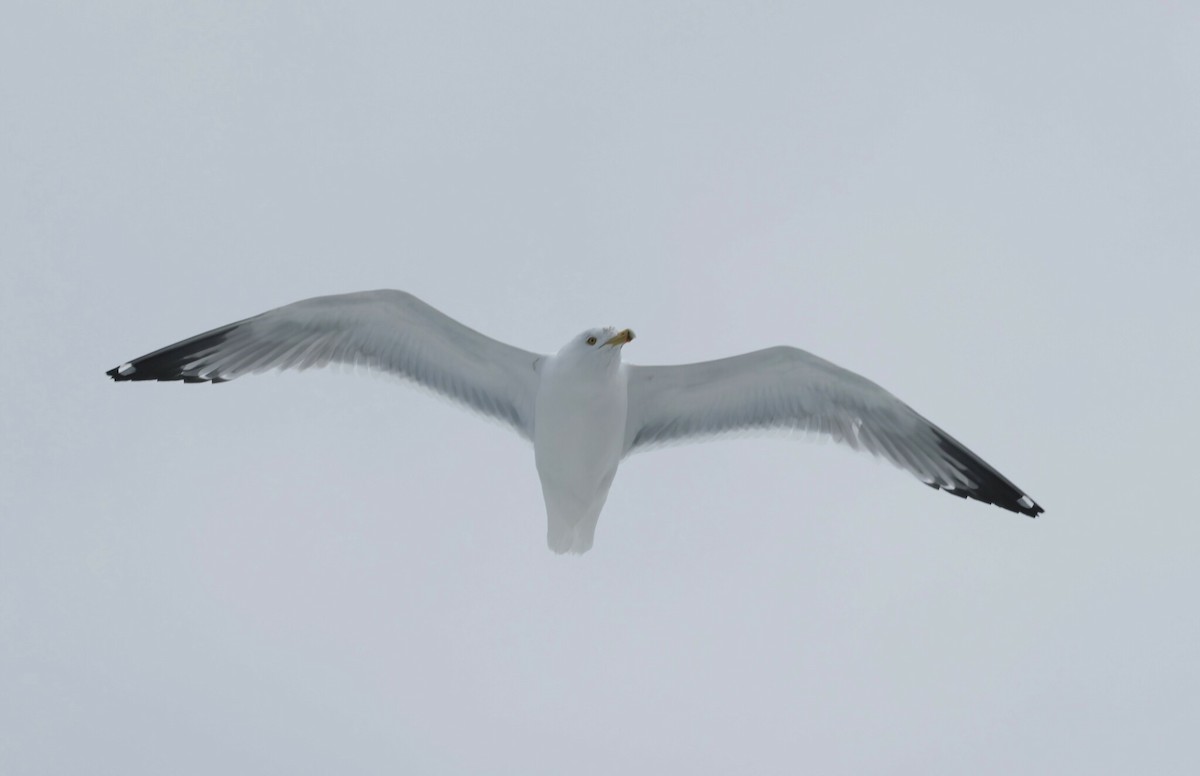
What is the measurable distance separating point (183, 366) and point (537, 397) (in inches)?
93.3

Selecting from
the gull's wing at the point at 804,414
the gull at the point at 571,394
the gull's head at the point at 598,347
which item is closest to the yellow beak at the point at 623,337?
the gull's head at the point at 598,347

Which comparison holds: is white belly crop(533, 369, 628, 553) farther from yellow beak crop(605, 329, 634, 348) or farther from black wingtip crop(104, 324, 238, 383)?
black wingtip crop(104, 324, 238, 383)

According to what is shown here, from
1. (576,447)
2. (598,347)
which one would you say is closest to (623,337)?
(598,347)

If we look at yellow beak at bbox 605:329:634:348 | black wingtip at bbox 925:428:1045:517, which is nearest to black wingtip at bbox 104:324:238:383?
yellow beak at bbox 605:329:634:348

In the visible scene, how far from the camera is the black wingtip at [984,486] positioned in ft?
41.1

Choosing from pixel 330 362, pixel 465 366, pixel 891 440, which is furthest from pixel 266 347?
pixel 891 440

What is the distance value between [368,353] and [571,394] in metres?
1.58

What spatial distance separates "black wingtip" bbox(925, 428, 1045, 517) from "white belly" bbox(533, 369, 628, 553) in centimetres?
224

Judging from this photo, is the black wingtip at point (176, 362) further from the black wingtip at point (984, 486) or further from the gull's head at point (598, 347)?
the black wingtip at point (984, 486)

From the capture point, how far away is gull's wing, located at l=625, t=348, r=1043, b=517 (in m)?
12.1

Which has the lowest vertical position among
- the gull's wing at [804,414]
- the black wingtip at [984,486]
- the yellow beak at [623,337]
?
the black wingtip at [984,486]

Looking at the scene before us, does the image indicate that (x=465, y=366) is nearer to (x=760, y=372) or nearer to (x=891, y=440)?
(x=760, y=372)

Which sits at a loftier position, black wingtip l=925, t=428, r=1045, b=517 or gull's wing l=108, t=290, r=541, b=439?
gull's wing l=108, t=290, r=541, b=439

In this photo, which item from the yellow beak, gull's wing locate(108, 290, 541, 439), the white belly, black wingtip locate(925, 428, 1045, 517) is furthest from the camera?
black wingtip locate(925, 428, 1045, 517)
